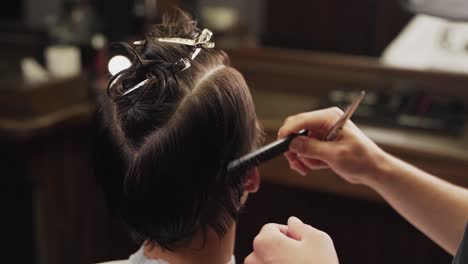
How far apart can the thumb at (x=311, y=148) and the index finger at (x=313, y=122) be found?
0.07 ft

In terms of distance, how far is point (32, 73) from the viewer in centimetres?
276

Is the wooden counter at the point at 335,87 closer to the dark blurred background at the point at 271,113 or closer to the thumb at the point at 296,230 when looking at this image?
the dark blurred background at the point at 271,113

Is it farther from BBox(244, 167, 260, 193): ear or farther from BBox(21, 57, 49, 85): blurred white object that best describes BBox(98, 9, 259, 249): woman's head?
BBox(21, 57, 49, 85): blurred white object

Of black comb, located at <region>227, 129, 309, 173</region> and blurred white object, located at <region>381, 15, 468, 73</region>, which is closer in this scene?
black comb, located at <region>227, 129, 309, 173</region>

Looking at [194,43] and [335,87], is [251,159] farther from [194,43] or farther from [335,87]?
[335,87]

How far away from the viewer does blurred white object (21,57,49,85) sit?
2.71 meters

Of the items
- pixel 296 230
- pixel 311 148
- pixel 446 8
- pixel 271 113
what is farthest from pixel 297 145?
pixel 271 113

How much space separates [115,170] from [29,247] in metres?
1.83

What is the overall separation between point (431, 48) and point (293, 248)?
1.86m

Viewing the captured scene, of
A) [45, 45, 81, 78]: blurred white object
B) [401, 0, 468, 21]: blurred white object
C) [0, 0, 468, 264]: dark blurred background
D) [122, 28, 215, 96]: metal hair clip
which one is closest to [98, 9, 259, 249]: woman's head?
[122, 28, 215, 96]: metal hair clip

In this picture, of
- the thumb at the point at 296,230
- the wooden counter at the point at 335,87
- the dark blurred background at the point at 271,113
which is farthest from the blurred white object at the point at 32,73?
the thumb at the point at 296,230

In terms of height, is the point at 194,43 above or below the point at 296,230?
above

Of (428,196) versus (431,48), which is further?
(431,48)

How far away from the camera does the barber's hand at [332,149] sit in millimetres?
1305
